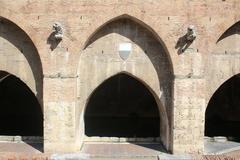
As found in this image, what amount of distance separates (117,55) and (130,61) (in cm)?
44

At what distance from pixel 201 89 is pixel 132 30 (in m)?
2.76

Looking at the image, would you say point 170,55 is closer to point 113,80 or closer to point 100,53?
point 100,53

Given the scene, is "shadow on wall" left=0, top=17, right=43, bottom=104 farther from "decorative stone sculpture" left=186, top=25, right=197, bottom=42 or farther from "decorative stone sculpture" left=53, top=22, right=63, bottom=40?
"decorative stone sculpture" left=186, top=25, right=197, bottom=42

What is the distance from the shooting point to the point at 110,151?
12.9m

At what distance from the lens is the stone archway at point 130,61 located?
41.9 feet

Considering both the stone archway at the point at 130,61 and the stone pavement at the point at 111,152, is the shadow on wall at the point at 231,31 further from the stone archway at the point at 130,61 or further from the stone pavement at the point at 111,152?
the stone pavement at the point at 111,152

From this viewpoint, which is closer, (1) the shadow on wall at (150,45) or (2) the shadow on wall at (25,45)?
(1) the shadow on wall at (150,45)

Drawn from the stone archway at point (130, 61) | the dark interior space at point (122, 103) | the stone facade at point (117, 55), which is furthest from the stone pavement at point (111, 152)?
the dark interior space at point (122, 103)

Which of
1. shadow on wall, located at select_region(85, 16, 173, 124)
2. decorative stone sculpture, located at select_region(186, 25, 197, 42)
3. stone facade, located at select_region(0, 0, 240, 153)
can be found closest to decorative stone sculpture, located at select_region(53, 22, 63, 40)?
stone facade, located at select_region(0, 0, 240, 153)

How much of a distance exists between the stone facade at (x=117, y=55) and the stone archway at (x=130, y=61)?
31mm

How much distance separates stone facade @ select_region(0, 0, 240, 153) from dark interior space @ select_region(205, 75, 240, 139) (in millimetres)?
6750

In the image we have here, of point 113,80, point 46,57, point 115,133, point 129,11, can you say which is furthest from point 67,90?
point 113,80

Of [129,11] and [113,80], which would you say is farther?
[113,80]

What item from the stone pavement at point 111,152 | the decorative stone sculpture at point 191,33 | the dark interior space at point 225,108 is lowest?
the stone pavement at point 111,152
